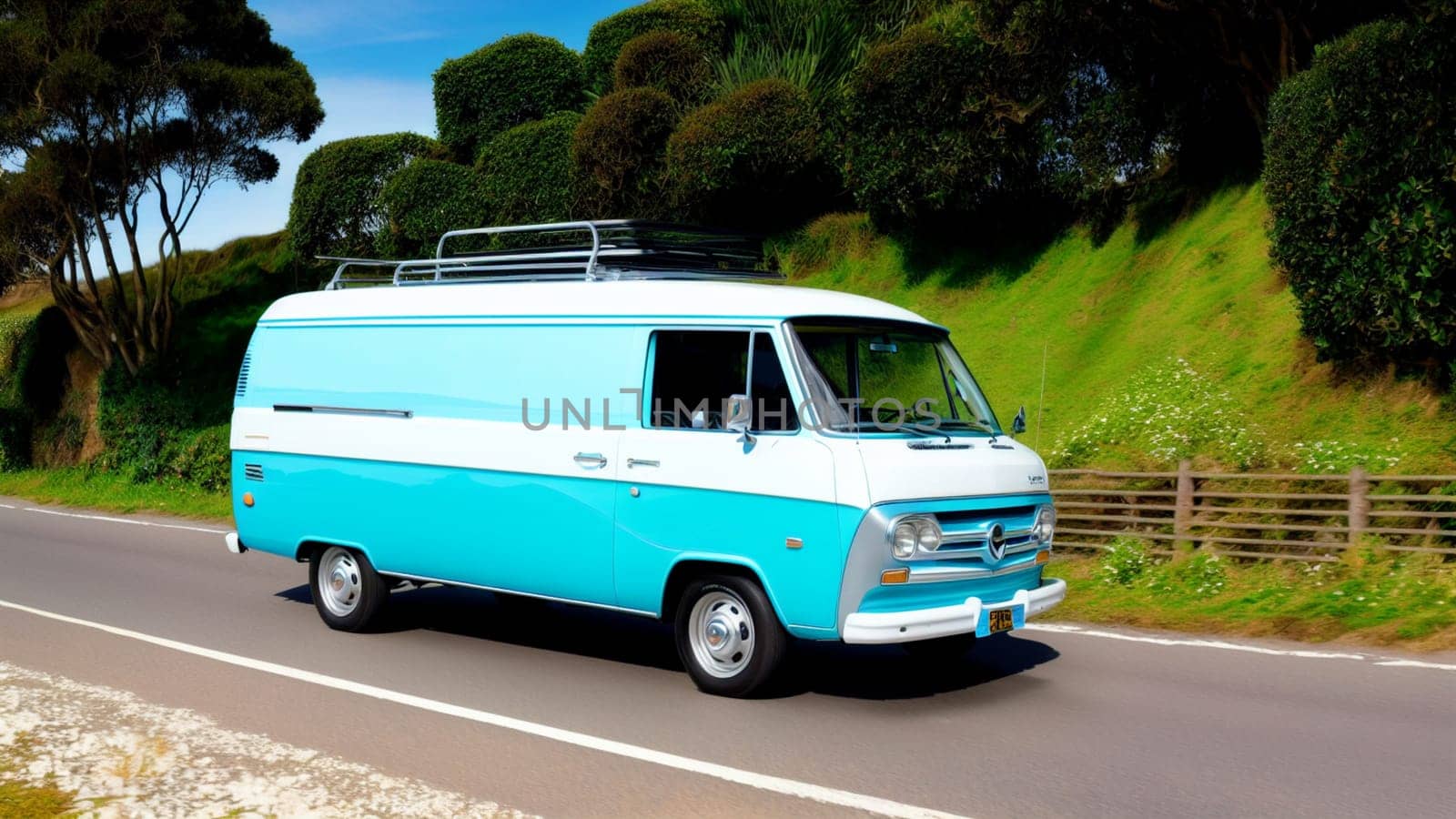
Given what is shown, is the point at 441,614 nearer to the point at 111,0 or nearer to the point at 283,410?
the point at 283,410

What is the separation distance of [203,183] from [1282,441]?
24614mm

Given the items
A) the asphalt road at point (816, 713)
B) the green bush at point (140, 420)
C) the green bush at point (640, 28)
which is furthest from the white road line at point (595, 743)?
the green bush at point (640, 28)

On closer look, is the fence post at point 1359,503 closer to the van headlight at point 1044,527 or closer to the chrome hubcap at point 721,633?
the van headlight at point 1044,527

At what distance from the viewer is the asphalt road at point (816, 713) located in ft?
20.0

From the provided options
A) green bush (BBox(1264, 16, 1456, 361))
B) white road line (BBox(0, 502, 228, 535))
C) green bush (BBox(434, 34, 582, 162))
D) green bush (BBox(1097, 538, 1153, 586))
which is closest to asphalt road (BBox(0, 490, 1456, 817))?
green bush (BBox(1097, 538, 1153, 586))

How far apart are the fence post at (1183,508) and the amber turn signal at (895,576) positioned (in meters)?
5.73

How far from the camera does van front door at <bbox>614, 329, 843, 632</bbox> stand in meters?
7.48

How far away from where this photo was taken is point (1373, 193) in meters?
13.6

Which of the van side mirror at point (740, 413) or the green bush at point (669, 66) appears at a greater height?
the green bush at point (669, 66)

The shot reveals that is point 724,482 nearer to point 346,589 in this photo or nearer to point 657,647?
point 657,647

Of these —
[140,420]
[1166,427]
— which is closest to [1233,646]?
[1166,427]

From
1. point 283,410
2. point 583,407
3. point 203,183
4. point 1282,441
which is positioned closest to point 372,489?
point 283,410

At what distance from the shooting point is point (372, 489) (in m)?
9.90

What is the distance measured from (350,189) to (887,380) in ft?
85.6
